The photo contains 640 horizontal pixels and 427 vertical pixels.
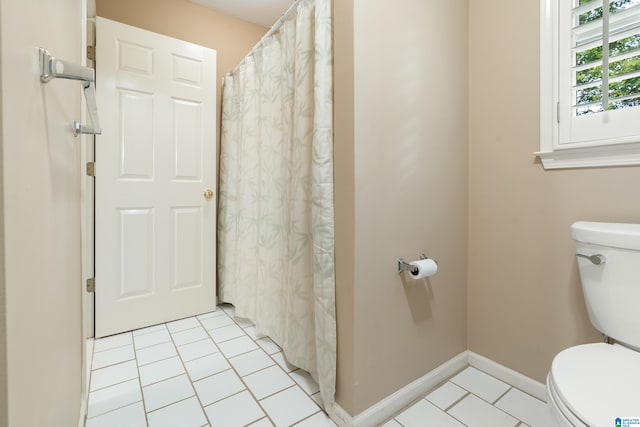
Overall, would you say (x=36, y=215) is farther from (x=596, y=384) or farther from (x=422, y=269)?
(x=596, y=384)

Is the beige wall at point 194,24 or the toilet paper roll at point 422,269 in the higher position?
the beige wall at point 194,24

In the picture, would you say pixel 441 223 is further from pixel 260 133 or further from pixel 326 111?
pixel 260 133

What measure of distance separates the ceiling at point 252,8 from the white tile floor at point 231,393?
246 centimetres

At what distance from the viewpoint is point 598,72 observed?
3.57 ft

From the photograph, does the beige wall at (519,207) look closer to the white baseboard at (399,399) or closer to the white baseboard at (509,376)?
the white baseboard at (509,376)

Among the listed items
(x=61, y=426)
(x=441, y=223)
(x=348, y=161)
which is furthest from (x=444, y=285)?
(x=61, y=426)

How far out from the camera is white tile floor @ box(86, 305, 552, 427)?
1.14 m

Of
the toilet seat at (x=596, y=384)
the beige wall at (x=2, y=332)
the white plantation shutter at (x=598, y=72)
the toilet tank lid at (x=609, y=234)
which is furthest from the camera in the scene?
the white plantation shutter at (x=598, y=72)

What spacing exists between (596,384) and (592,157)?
0.84m

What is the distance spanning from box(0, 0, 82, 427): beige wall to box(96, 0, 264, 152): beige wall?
1418 millimetres

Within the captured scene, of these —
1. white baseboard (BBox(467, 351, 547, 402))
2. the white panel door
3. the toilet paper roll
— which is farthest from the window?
the white panel door

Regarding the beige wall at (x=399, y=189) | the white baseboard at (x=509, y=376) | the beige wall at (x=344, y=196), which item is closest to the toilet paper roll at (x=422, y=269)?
the beige wall at (x=399, y=189)

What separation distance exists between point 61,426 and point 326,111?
1265 mm

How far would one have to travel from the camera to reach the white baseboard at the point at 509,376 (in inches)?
49.1
